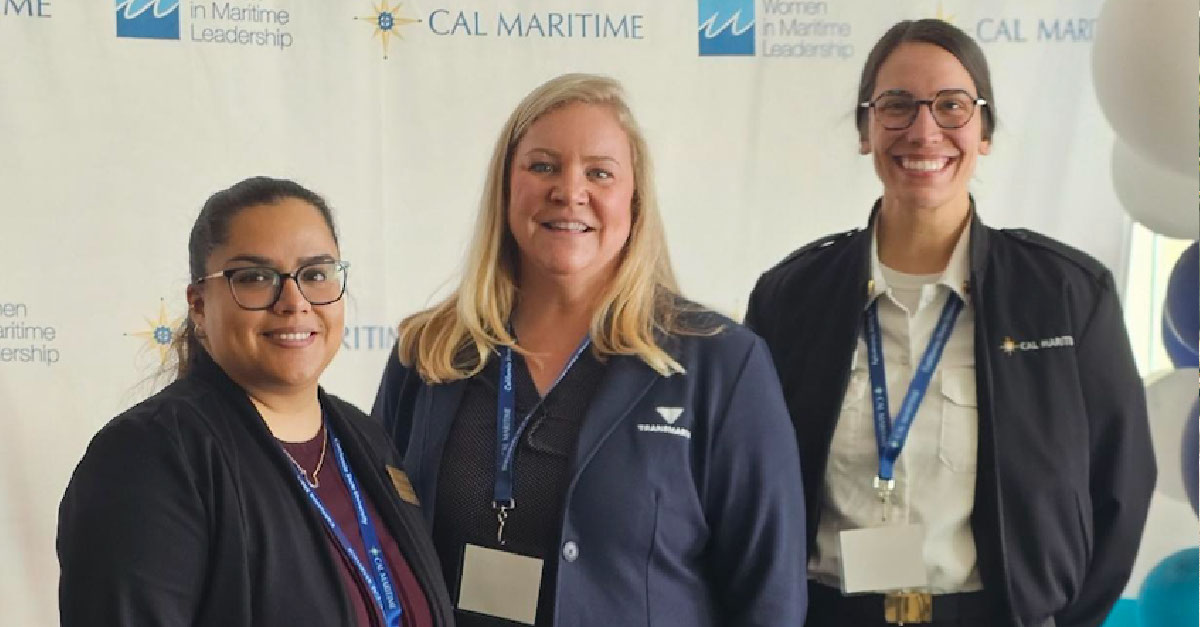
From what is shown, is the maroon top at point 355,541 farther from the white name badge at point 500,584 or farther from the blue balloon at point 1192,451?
the blue balloon at point 1192,451

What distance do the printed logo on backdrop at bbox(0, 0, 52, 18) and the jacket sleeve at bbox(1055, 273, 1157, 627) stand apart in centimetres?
264

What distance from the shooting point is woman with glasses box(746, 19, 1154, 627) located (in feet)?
6.79

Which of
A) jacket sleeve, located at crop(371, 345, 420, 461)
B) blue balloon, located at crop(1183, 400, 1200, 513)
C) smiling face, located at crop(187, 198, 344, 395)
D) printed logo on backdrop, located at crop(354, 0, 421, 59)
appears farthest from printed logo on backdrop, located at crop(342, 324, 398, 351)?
blue balloon, located at crop(1183, 400, 1200, 513)

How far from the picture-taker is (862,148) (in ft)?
7.39

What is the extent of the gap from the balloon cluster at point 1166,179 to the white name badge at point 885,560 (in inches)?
36.3

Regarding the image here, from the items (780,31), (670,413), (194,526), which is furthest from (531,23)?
(194,526)

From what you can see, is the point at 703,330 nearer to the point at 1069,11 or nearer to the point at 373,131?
the point at 373,131

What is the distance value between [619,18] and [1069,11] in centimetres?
126

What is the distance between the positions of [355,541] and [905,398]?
1021 mm

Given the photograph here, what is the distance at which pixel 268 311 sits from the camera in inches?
64.2

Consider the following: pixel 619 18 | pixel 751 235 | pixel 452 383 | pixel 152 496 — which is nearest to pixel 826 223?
pixel 751 235

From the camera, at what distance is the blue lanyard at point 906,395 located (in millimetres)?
2131

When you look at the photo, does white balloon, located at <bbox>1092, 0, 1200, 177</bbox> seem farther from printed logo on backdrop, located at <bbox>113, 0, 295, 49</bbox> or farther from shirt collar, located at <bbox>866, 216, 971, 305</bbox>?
printed logo on backdrop, located at <bbox>113, 0, 295, 49</bbox>

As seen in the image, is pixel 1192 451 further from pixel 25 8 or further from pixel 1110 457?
pixel 25 8
